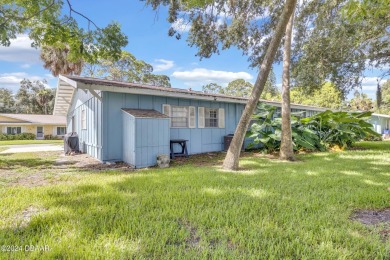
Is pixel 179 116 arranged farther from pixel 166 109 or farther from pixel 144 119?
pixel 144 119

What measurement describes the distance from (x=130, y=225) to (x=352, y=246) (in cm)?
239

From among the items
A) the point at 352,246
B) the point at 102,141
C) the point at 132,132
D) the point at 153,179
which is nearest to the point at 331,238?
the point at 352,246

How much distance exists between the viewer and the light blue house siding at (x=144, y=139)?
7188 mm

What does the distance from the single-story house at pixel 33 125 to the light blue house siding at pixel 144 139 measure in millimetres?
27111

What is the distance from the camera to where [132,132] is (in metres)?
7.33

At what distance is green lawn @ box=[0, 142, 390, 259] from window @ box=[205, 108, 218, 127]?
637 cm

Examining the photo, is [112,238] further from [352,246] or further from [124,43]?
[124,43]

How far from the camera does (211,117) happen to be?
1131cm

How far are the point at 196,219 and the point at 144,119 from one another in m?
4.90

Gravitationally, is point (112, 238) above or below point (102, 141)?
below

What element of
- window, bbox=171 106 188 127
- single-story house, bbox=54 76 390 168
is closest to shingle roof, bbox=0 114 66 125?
single-story house, bbox=54 76 390 168

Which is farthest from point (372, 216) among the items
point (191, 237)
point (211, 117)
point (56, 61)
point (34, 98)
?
point (34, 98)

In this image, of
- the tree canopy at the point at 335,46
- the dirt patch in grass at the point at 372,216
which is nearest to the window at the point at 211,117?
the tree canopy at the point at 335,46

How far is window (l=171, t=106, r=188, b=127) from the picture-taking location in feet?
32.4
